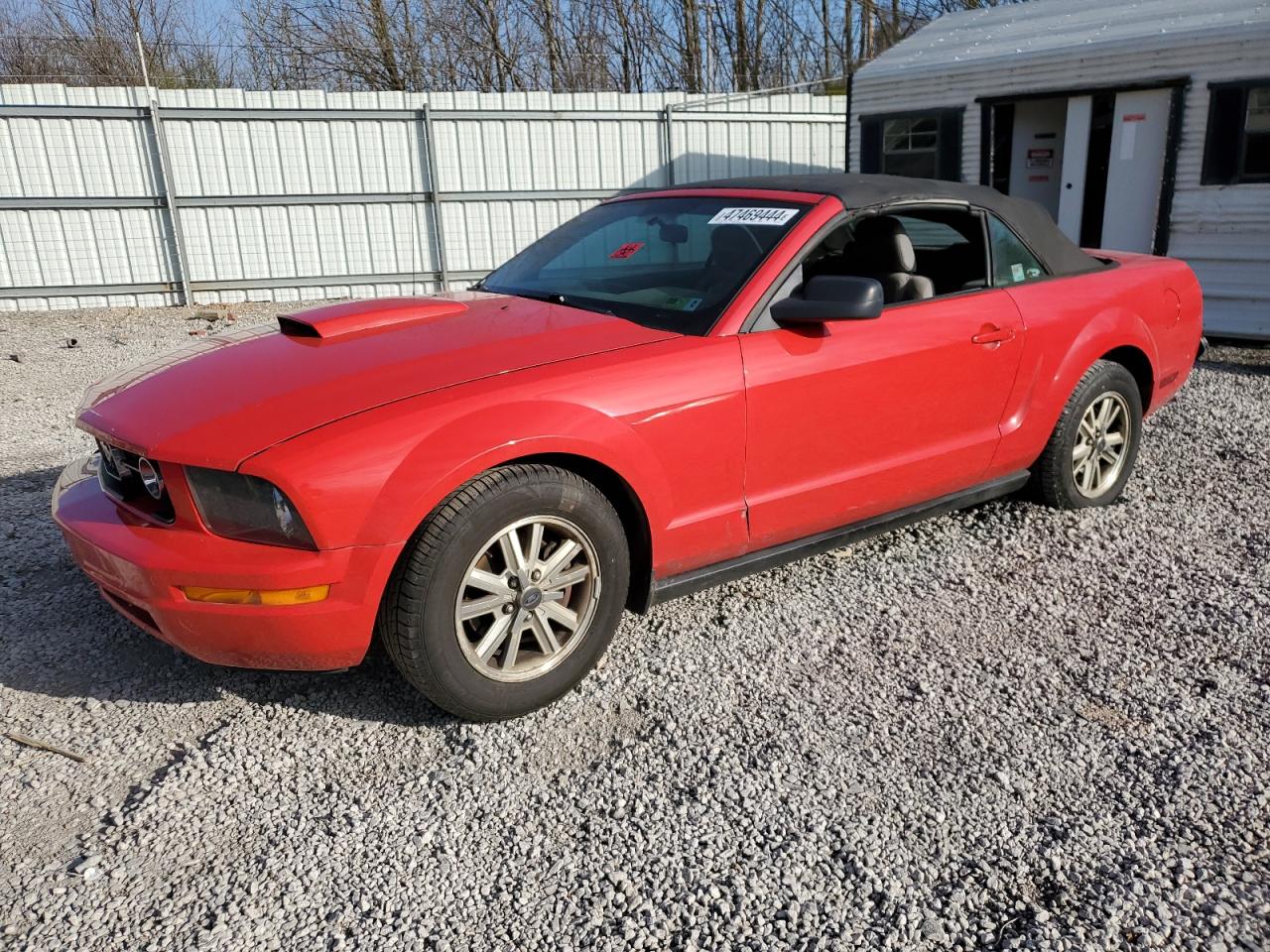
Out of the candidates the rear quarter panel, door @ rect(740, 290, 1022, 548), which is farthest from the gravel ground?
the rear quarter panel

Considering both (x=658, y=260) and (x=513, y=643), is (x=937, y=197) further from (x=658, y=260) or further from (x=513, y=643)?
(x=513, y=643)

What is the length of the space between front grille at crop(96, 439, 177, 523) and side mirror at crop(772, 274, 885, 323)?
2016 millimetres

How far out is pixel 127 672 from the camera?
329 centimetres

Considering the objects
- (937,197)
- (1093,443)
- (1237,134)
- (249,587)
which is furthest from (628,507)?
(1237,134)

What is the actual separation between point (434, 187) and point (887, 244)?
1035 centimetres

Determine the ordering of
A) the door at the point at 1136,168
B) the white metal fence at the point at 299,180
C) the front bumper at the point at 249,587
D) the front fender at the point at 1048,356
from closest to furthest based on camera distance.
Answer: the front bumper at the point at 249,587
the front fender at the point at 1048,356
the door at the point at 1136,168
the white metal fence at the point at 299,180

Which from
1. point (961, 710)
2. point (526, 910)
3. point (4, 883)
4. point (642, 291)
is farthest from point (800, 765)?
point (4, 883)

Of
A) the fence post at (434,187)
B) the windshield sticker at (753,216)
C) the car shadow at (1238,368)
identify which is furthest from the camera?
the fence post at (434,187)

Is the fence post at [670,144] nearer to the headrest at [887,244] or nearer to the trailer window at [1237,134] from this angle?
the trailer window at [1237,134]

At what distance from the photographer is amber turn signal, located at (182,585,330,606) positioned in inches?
102

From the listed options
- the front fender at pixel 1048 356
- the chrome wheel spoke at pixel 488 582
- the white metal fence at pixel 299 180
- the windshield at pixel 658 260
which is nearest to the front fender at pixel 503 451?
the chrome wheel spoke at pixel 488 582

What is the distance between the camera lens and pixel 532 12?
21766 mm

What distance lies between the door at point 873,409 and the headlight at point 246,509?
58.0 inches

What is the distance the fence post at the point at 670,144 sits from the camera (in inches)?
559
